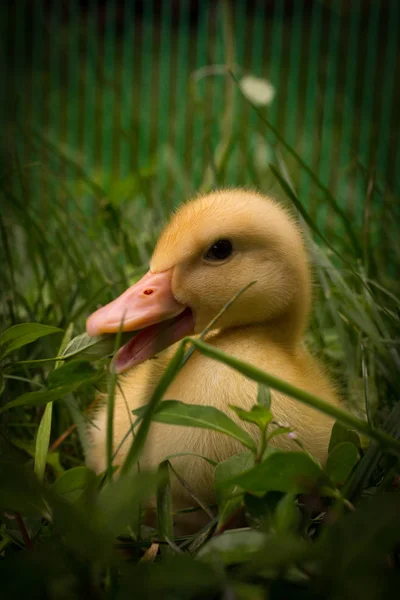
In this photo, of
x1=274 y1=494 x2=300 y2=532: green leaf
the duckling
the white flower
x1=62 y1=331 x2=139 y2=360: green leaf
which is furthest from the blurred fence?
x1=274 y1=494 x2=300 y2=532: green leaf

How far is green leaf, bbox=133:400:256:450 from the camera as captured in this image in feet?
1.53

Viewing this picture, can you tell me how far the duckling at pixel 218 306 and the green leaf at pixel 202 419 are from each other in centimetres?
15

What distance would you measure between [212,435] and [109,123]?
2130 millimetres

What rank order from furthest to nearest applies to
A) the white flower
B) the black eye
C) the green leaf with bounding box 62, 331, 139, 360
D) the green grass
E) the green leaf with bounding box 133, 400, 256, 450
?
the white flower < the black eye < the green leaf with bounding box 62, 331, 139, 360 < the green leaf with bounding box 133, 400, 256, 450 < the green grass

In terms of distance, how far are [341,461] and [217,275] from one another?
28 centimetres

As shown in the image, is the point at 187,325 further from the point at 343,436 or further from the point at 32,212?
the point at 32,212

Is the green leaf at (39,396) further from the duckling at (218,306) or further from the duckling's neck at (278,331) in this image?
the duckling's neck at (278,331)

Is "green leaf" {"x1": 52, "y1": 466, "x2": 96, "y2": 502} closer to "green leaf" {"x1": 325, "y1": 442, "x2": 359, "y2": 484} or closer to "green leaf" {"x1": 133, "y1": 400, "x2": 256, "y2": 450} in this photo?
"green leaf" {"x1": 133, "y1": 400, "x2": 256, "y2": 450}

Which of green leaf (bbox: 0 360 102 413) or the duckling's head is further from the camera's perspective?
the duckling's head

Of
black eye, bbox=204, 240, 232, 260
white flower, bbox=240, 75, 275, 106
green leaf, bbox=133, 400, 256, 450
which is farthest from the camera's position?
white flower, bbox=240, 75, 275, 106

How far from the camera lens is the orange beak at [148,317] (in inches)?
26.1

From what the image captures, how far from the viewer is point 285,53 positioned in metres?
2.58

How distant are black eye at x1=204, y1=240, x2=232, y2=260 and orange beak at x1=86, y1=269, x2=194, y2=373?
0.05 meters

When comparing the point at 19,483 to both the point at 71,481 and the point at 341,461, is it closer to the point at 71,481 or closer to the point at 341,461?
the point at 71,481
